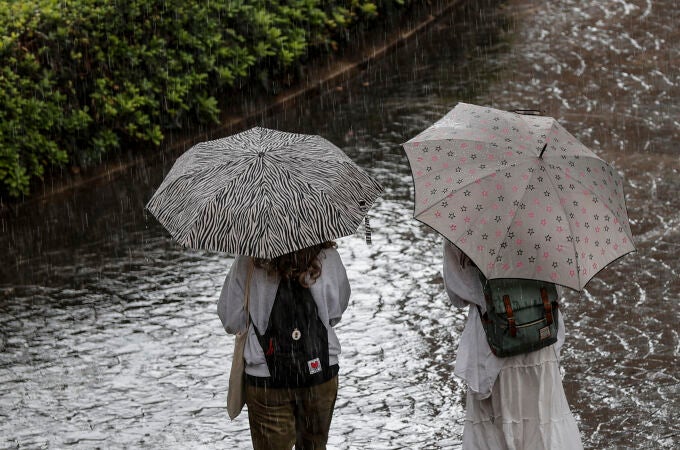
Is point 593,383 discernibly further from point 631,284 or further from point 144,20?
point 144,20

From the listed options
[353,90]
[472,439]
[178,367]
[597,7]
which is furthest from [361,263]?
[597,7]

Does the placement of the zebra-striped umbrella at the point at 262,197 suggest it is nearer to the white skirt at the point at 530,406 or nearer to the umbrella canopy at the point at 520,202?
the umbrella canopy at the point at 520,202

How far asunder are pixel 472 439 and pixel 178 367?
260 centimetres

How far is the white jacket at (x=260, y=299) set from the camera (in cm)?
460

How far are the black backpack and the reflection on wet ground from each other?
159cm

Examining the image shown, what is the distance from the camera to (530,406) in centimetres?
485

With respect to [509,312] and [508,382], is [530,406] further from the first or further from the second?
[509,312]

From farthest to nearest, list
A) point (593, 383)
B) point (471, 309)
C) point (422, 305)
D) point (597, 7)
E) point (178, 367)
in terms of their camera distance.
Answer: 1. point (597, 7)
2. point (422, 305)
3. point (178, 367)
4. point (593, 383)
5. point (471, 309)

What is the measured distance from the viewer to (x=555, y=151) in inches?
184

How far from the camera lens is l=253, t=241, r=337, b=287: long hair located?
14.9 feet

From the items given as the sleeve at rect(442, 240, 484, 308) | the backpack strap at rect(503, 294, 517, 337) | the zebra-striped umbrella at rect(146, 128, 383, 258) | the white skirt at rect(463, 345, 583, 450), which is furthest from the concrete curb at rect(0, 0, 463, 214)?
the backpack strap at rect(503, 294, 517, 337)

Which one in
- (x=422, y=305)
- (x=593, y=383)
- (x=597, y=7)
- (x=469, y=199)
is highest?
(x=597, y=7)

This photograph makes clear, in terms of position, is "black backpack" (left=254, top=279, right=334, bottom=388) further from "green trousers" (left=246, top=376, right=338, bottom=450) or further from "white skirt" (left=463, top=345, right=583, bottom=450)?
"white skirt" (left=463, top=345, right=583, bottom=450)

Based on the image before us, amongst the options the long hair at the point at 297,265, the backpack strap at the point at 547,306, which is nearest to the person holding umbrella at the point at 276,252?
the long hair at the point at 297,265
